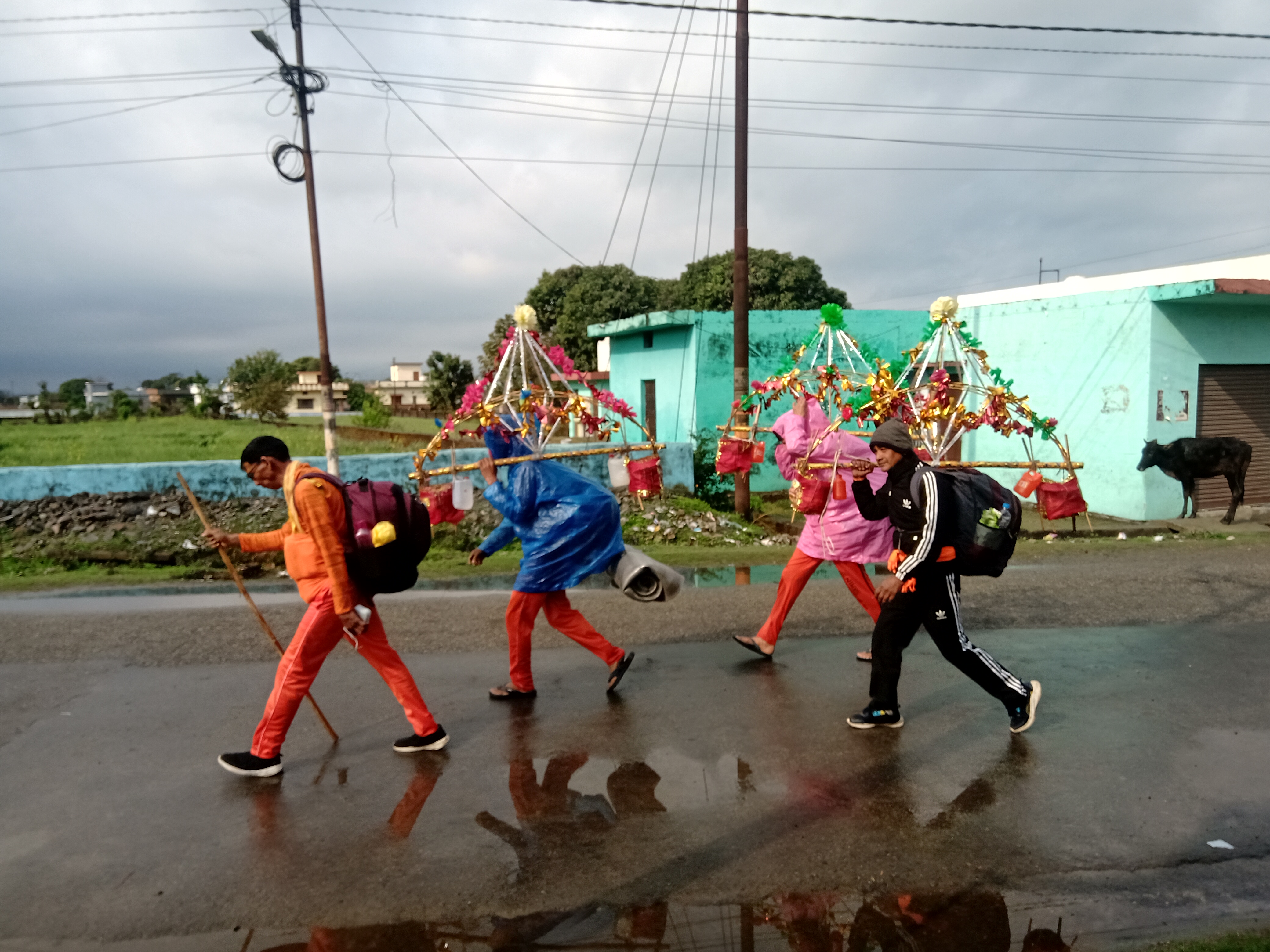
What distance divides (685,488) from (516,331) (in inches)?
309

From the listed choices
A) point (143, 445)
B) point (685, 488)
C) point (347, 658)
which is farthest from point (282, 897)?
point (143, 445)

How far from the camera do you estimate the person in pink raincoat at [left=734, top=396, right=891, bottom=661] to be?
566 centimetres

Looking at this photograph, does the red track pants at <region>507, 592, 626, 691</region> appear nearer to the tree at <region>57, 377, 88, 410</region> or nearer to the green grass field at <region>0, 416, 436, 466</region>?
the green grass field at <region>0, 416, 436, 466</region>

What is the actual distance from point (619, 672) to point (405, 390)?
8177 cm

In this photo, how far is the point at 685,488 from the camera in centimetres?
1356

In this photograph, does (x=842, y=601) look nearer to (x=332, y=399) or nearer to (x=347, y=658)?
(x=347, y=658)

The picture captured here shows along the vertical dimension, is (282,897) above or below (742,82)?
below

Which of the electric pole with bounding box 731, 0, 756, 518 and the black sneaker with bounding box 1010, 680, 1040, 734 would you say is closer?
the black sneaker with bounding box 1010, 680, 1040, 734

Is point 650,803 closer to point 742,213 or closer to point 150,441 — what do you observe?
point 742,213

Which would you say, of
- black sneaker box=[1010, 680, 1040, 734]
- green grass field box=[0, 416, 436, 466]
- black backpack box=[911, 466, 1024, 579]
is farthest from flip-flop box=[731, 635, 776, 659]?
green grass field box=[0, 416, 436, 466]

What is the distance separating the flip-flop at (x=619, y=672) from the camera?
17.5 ft

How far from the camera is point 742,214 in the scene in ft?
40.3

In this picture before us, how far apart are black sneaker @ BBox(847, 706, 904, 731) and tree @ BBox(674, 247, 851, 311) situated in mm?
26892

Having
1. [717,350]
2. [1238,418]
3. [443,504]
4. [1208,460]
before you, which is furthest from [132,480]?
[1238,418]
